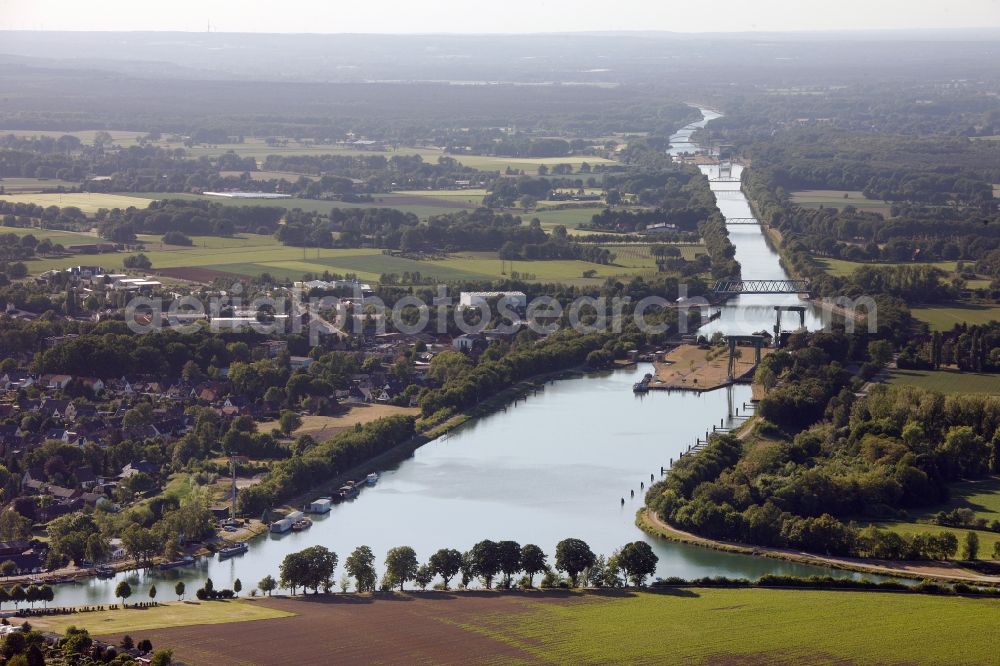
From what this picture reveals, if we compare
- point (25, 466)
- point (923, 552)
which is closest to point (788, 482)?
point (923, 552)

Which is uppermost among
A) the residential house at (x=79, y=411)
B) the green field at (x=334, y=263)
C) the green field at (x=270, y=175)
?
the green field at (x=270, y=175)

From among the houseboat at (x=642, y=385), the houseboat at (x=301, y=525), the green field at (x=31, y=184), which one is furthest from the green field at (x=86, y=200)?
the houseboat at (x=301, y=525)

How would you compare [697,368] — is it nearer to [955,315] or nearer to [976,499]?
[955,315]

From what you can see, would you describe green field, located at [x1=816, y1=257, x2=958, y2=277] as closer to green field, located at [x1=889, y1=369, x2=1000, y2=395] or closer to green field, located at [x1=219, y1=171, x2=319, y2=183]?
green field, located at [x1=889, y1=369, x2=1000, y2=395]

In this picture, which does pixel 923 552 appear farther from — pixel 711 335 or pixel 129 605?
pixel 711 335

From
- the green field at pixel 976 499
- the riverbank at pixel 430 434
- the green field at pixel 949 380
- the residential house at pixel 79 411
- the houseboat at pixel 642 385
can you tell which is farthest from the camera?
the houseboat at pixel 642 385

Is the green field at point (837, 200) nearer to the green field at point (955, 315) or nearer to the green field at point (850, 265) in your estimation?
the green field at point (850, 265)

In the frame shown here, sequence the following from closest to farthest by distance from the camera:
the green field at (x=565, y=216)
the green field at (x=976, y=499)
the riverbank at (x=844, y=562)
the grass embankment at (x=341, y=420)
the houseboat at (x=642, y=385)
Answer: the riverbank at (x=844, y=562)
the green field at (x=976, y=499)
the grass embankment at (x=341, y=420)
the houseboat at (x=642, y=385)
the green field at (x=565, y=216)

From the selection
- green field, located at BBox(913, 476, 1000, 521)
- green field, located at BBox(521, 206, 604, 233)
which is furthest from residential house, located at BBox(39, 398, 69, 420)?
green field, located at BBox(521, 206, 604, 233)
